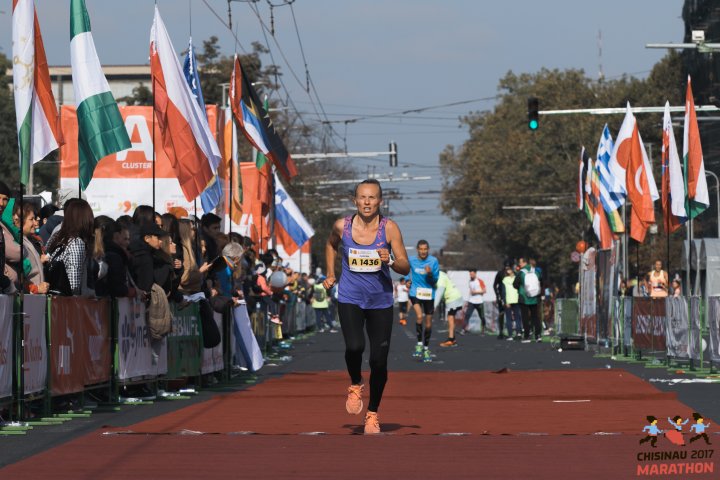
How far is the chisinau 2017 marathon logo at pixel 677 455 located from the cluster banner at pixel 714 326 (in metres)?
9.65

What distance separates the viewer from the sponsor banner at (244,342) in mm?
21938

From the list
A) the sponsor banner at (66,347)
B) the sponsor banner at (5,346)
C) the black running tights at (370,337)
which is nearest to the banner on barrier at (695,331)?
the sponsor banner at (66,347)

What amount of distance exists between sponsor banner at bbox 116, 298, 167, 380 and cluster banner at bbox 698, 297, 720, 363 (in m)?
7.42

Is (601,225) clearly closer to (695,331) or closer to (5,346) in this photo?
(695,331)

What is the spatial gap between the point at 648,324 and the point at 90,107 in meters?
11.5

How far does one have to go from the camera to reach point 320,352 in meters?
33.2

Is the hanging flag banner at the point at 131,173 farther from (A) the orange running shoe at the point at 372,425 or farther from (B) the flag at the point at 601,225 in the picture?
(A) the orange running shoe at the point at 372,425

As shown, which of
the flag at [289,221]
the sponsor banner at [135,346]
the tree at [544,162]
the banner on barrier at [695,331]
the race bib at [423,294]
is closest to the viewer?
the sponsor banner at [135,346]

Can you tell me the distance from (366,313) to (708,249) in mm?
27163

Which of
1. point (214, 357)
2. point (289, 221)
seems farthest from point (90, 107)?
point (289, 221)

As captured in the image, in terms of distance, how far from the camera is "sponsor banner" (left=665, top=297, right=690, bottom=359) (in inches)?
920

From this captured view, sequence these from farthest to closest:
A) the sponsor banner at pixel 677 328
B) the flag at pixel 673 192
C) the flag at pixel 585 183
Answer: the flag at pixel 585 183 < the flag at pixel 673 192 < the sponsor banner at pixel 677 328

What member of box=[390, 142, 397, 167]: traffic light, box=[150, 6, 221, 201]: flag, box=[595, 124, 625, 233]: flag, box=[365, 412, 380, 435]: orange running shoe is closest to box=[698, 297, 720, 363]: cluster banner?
box=[150, 6, 221, 201]: flag

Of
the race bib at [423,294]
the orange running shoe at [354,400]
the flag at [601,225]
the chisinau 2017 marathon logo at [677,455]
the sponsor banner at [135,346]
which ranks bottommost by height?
the chisinau 2017 marathon logo at [677,455]
